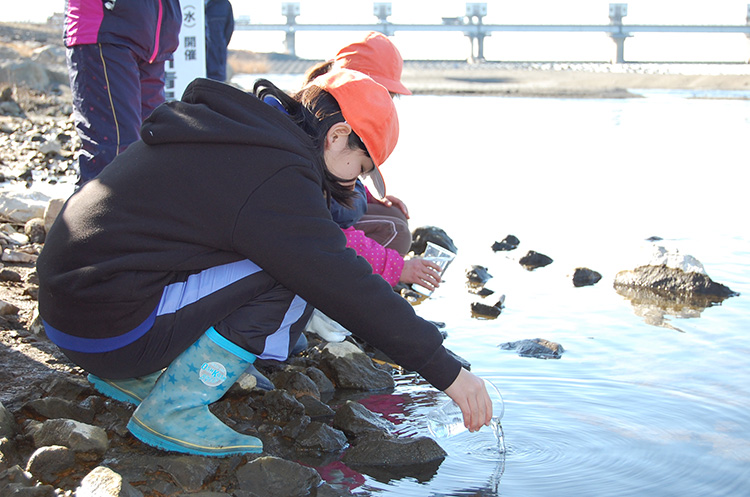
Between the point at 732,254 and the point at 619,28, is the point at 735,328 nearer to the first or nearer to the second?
the point at 732,254

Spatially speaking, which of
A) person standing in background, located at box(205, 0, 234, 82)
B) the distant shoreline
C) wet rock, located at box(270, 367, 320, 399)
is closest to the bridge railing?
the distant shoreline

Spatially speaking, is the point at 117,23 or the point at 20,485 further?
the point at 117,23

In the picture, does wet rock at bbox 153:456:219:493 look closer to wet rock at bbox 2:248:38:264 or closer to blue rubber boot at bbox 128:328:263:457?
blue rubber boot at bbox 128:328:263:457

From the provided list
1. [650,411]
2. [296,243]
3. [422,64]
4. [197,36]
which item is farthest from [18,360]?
[422,64]

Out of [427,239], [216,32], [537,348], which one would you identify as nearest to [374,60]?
[537,348]

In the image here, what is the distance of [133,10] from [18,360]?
5.51ft

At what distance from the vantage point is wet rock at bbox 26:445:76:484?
5.93ft

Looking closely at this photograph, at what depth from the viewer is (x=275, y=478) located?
1.88 metres

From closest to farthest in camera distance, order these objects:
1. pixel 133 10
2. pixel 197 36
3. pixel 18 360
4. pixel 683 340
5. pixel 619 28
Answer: pixel 18 360
pixel 683 340
pixel 133 10
pixel 197 36
pixel 619 28

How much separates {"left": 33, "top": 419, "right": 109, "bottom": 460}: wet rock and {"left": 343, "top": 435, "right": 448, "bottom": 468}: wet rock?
61 centimetres

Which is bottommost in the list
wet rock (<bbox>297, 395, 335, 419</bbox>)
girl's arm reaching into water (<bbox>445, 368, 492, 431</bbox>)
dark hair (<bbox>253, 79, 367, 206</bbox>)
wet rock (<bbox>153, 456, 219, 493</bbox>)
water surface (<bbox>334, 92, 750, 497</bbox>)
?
water surface (<bbox>334, 92, 750, 497</bbox>)

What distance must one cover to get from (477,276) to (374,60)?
130 centimetres

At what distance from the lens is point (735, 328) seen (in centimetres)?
338

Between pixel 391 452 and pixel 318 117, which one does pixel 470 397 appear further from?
pixel 318 117
